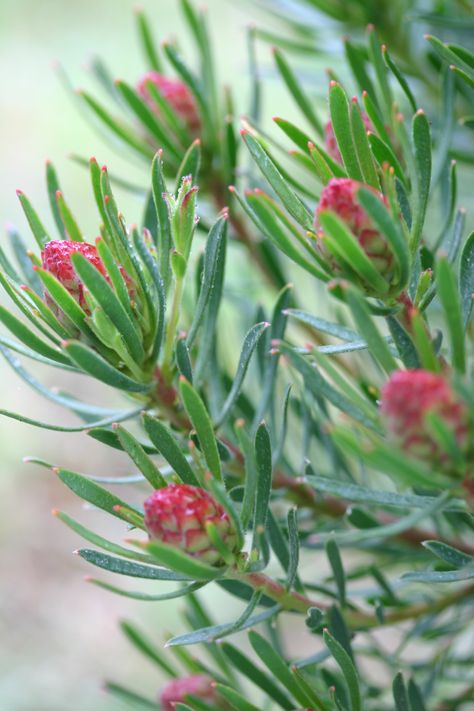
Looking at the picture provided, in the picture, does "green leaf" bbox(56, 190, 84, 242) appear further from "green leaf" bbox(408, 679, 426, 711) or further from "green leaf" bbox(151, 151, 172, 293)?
"green leaf" bbox(408, 679, 426, 711)

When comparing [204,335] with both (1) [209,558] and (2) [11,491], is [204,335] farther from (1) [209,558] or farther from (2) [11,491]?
(2) [11,491]

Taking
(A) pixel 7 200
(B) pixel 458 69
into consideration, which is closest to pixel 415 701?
(B) pixel 458 69

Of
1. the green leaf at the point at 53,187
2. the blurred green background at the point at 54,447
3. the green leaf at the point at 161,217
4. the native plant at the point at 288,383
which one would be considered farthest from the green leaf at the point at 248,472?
the blurred green background at the point at 54,447

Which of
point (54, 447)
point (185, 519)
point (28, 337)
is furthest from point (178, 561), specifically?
point (54, 447)

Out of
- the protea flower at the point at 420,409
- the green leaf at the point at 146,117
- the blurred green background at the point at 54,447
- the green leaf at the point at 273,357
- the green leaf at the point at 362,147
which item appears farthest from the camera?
the blurred green background at the point at 54,447

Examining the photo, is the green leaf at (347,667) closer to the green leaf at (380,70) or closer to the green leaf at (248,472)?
the green leaf at (248,472)
